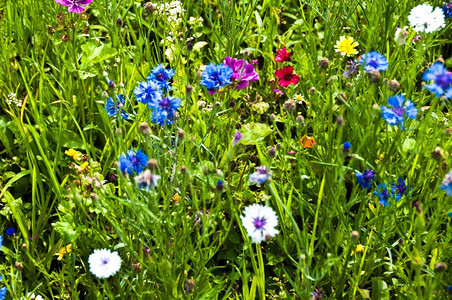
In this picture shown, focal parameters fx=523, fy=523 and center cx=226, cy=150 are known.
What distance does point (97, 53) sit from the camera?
1913 mm

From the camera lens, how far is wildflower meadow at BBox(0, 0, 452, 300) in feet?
4.03

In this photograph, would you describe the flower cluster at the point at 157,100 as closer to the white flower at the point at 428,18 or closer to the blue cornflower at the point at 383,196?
the blue cornflower at the point at 383,196

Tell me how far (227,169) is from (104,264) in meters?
0.57

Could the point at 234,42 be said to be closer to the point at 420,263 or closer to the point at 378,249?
the point at 378,249

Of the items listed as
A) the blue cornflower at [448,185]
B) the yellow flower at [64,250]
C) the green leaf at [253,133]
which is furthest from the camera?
the green leaf at [253,133]

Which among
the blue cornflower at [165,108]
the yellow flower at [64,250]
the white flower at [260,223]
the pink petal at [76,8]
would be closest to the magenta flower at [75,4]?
the pink petal at [76,8]

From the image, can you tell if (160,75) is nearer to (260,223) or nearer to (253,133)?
(253,133)

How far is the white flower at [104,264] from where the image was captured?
43.9 inches

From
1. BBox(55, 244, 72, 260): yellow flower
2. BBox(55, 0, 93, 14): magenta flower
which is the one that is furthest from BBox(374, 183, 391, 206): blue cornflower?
BBox(55, 0, 93, 14): magenta flower

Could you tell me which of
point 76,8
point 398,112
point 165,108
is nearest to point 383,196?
point 398,112

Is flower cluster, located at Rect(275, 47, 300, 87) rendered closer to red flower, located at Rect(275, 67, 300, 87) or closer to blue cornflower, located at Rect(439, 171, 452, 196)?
red flower, located at Rect(275, 67, 300, 87)

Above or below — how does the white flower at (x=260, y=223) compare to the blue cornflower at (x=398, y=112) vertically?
below

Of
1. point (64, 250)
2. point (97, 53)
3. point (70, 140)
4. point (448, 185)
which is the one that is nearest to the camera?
point (448, 185)

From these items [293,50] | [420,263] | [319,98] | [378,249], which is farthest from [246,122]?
[420,263]
